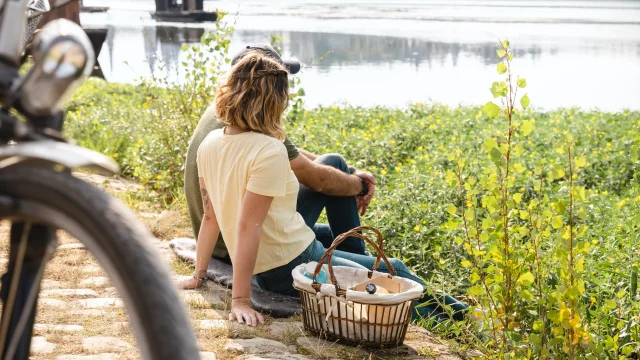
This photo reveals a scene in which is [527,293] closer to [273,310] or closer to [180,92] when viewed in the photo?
[273,310]

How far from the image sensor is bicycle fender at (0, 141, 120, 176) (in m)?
1.44

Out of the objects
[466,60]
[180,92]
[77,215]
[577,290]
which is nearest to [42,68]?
[77,215]

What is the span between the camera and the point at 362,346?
3.39m

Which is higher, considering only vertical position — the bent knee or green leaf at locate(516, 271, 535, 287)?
the bent knee

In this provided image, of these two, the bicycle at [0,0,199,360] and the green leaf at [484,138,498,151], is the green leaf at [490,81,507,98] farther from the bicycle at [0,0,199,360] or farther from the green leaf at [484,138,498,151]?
the bicycle at [0,0,199,360]

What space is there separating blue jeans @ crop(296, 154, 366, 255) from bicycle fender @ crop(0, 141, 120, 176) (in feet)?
9.03

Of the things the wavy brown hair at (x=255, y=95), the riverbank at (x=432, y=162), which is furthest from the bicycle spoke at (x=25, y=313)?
the wavy brown hair at (x=255, y=95)

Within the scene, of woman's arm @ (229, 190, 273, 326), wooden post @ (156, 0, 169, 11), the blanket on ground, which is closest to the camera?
woman's arm @ (229, 190, 273, 326)

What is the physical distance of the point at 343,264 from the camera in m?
3.83

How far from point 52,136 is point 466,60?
20.2m

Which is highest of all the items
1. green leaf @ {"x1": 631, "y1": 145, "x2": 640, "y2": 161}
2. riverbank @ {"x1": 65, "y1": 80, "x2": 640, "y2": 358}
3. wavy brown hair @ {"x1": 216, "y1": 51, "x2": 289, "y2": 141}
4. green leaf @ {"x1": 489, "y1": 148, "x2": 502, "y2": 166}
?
wavy brown hair @ {"x1": 216, "y1": 51, "x2": 289, "y2": 141}

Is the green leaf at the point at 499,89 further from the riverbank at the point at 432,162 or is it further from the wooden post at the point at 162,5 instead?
the wooden post at the point at 162,5

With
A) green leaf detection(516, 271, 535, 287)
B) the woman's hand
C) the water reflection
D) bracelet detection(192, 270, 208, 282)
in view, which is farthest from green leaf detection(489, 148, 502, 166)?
the water reflection

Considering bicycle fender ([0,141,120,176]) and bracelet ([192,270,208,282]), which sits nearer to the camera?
bicycle fender ([0,141,120,176])
